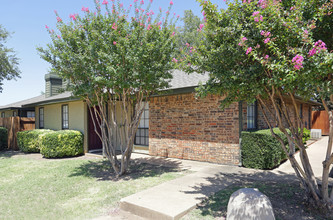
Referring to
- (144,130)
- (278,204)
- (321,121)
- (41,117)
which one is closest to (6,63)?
(41,117)

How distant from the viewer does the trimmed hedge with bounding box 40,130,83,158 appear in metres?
10.1

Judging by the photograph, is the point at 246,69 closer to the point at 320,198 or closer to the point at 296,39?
the point at 296,39

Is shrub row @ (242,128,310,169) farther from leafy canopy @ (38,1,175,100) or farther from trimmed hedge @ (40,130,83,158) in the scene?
trimmed hedge @ (40,130,83,158)

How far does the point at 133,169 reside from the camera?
24.8 feet

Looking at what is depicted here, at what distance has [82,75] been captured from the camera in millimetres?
6398

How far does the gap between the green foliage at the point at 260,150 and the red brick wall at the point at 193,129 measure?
32 cm

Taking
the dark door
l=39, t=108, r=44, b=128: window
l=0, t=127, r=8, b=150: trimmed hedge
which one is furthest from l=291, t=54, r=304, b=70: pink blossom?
l=0, t=127, r=8, b=150: trimmed hedge

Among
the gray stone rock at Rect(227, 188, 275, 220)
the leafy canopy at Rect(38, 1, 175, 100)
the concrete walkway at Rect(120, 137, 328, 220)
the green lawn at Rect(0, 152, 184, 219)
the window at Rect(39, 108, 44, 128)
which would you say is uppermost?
the leafy canopy at Rect(38, 1, 175, 100)

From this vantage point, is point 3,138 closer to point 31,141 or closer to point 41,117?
point 41,117

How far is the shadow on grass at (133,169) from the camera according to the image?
6771 millimetres

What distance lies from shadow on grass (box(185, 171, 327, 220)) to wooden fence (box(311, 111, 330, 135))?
1632 cm

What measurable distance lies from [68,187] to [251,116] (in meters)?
7.00

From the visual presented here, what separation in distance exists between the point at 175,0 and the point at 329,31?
4352mm

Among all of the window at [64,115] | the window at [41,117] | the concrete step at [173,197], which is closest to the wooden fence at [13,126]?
the window at [41,117]
